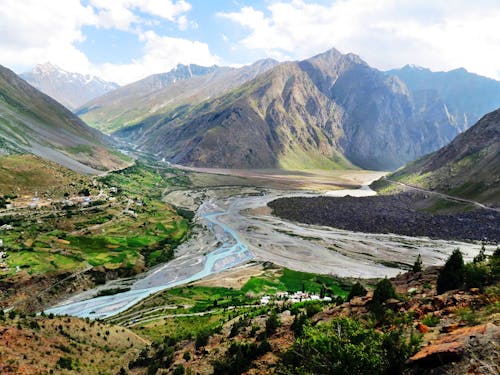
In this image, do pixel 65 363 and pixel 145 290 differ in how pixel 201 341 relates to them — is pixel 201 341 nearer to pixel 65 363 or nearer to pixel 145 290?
pixel 65 363

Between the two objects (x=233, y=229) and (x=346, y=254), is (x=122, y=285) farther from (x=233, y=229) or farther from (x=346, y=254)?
(x=346, y=254)

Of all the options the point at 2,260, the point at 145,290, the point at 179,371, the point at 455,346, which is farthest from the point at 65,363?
the point at 2,260

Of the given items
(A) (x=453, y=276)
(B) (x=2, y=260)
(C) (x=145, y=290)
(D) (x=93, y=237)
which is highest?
(A) (x=453, y=276)

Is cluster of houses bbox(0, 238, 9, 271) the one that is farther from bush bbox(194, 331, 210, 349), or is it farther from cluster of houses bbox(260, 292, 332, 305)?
bush bbox(194, 331, 210, 349)

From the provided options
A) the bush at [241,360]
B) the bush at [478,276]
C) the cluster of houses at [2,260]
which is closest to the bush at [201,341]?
the bush at [241,360]

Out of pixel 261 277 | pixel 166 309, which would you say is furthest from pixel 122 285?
pixel 261 277

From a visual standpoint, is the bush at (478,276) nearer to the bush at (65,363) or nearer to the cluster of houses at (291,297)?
the bush at (65,363)
